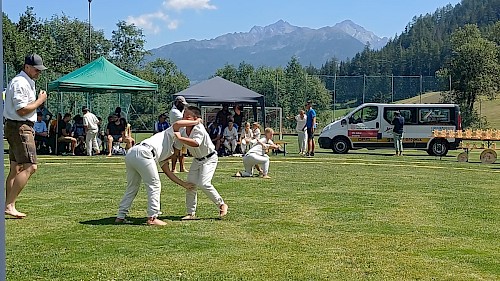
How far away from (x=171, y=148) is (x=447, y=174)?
33.1 feet

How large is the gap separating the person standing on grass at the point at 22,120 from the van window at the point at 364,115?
64.7 ft

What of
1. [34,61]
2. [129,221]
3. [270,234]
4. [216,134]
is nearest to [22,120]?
[34,61]

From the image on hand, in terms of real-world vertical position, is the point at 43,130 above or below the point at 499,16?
below

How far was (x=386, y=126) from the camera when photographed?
26.8m

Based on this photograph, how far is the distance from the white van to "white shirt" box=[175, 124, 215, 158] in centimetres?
1848

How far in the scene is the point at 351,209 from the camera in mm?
10039

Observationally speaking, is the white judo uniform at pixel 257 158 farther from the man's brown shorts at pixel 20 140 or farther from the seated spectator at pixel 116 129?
the seated spectator at pixel 116 129

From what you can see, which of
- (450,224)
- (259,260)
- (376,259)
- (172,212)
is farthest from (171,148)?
(450,224)

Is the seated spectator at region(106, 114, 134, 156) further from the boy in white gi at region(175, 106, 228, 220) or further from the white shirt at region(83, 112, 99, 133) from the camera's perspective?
the boy in white gi at region(175, 106, 228, 220)

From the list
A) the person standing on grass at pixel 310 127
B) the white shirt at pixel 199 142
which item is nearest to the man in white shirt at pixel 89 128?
the person standing on grass at pixel 310 127

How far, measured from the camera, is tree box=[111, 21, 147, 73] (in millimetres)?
76500

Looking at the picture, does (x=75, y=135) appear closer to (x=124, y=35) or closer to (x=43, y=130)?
(x=43, y=130)

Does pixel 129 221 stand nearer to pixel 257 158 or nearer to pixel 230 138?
pixel 257 158

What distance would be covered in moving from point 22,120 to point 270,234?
3.26m
